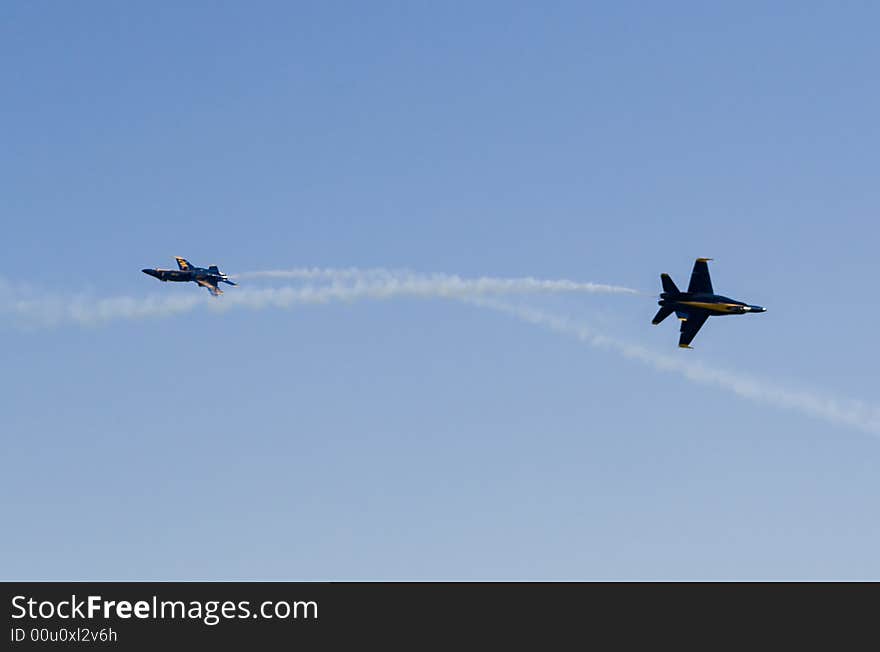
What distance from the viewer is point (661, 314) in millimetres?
178500

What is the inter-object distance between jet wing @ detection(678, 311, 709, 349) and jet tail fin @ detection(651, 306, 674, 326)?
2522mm

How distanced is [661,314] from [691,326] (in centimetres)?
408

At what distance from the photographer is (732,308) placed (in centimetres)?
17688

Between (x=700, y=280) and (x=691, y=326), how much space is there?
523 cm

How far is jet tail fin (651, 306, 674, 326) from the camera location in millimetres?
178250

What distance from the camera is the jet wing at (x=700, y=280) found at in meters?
178

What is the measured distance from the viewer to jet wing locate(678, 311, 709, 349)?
588 feet

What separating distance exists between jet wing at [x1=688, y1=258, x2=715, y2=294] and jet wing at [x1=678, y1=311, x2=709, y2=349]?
7.61ft

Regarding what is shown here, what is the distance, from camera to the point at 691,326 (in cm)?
18038

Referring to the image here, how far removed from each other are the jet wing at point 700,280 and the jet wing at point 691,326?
2.32m

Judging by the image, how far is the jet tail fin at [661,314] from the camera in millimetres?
178250
